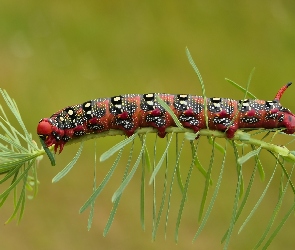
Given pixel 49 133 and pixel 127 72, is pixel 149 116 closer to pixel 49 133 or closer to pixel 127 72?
pixel 49 133

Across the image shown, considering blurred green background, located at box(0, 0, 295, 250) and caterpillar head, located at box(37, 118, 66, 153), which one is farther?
blurred green background, located at box(0, 0, 295, 250)

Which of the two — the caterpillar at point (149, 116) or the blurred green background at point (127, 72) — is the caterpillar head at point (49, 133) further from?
the blurred green background at point (127, 72)

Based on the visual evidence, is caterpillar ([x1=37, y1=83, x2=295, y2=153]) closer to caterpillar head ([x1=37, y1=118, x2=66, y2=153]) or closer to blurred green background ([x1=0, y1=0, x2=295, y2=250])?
caterpillar head ([x1=37, y1=118, x2=66, y2=153])

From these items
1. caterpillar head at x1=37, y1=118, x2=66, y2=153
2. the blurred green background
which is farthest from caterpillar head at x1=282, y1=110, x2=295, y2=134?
the blurred green background

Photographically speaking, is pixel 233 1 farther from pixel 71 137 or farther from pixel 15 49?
pixel 71 137

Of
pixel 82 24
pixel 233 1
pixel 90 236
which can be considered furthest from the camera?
pixel 233 1

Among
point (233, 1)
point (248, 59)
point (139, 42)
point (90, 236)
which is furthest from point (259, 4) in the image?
point (90, 236)
